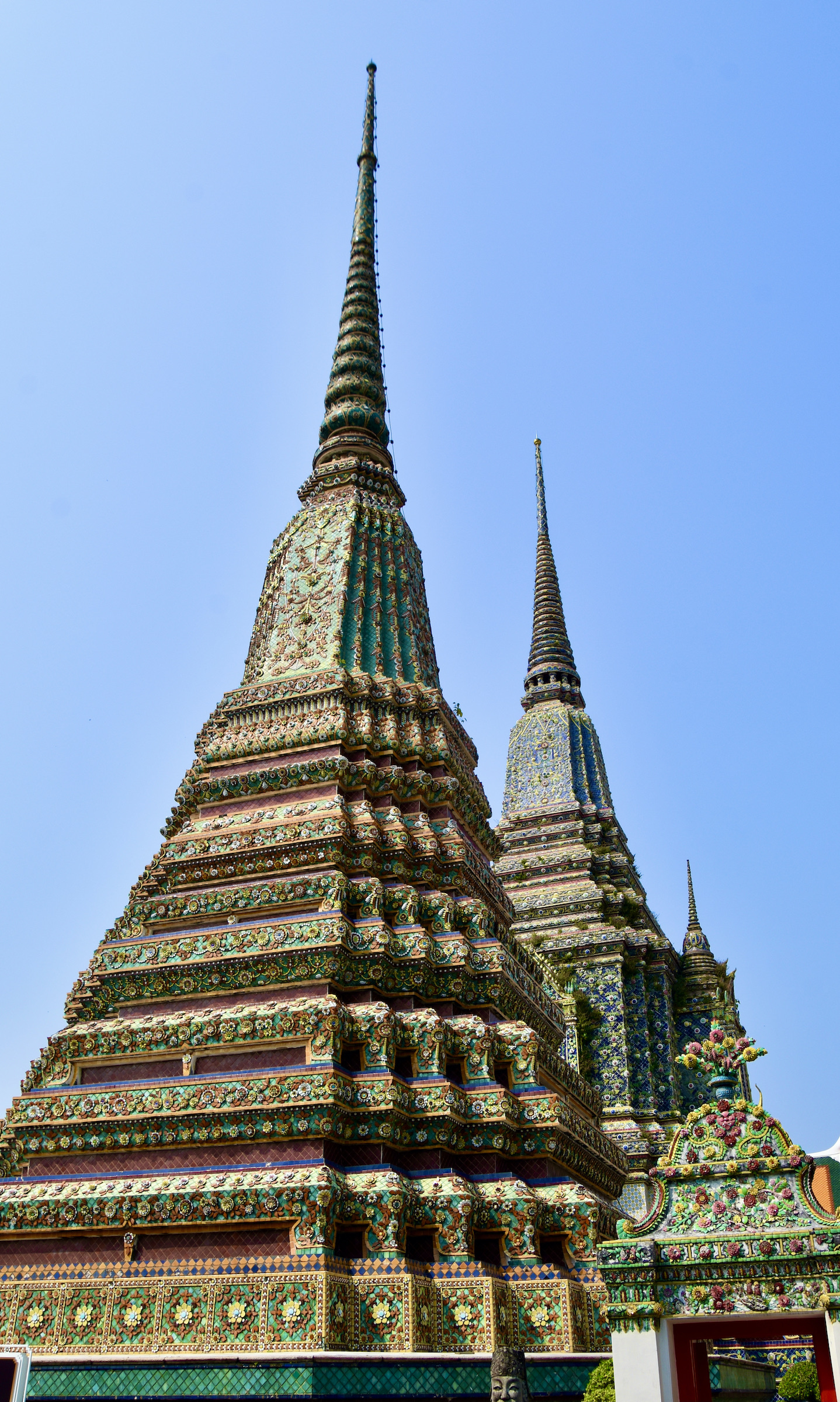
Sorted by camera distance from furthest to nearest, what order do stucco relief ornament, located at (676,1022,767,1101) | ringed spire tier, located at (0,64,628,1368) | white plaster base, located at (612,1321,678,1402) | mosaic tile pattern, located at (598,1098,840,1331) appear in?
ringed spire tier, located at (0,64,628,1368), stucco relief ornament, located at (676,1022,767,1101), white plaster base, located at (612,1321,678,1402), mosaic tile pattern, located at (598,1098,840,1331)

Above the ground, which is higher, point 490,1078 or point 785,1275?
point 490,1078

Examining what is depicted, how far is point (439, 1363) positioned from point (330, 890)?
16.5 ft

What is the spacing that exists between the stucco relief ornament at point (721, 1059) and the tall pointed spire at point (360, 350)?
15106 mm

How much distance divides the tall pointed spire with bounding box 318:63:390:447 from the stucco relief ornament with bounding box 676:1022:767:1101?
595 inches

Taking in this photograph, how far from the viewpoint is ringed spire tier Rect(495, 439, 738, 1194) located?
2575 centimetres

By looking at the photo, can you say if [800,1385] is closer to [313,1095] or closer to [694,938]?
[313,1095]

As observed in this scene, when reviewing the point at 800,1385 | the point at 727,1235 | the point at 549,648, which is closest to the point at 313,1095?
the point at 727,1235

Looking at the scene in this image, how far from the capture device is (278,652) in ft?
56.7

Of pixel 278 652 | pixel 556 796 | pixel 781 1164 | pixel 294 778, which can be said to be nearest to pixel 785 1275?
pixel 781 1164

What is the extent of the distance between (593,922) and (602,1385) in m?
20.4

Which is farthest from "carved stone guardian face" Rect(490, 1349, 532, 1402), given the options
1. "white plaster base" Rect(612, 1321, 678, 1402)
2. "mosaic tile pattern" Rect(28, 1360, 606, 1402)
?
"mosaic tile pattern" Rect(28, 1360, 606, 1402)

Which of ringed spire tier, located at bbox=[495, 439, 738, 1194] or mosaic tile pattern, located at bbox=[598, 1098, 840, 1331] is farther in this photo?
ringed spire tier, located at bbox=[495, 439, 738, 1194]

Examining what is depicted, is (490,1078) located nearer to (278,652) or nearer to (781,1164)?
(781,1164)

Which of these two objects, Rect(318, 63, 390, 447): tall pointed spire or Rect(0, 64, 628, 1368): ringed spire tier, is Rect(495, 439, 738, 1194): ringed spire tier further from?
Rect(318, 63, 390, 447): tall pointed spire
